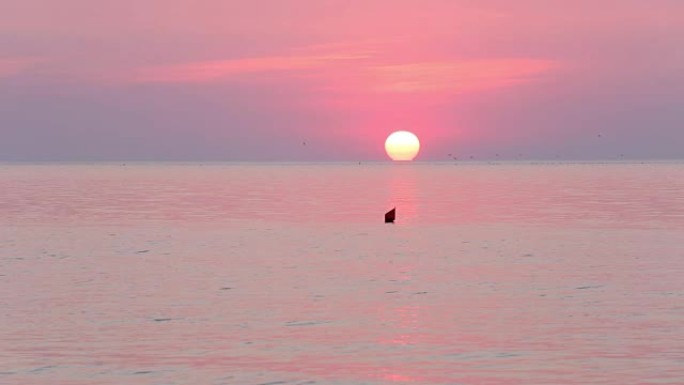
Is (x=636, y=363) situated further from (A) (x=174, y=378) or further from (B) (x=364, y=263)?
(B) (x=364, y=263)

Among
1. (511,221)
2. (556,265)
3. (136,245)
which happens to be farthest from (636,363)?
(511,221)

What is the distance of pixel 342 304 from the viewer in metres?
35.1

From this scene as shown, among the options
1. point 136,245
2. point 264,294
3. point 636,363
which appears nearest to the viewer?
point 636,363

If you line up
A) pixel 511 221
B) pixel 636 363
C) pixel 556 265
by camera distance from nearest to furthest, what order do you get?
pixel 636 363, pixel 556 265, pixel 511 221

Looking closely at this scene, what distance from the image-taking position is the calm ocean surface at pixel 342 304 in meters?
25.0

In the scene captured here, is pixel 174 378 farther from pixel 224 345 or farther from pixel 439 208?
pixel 439 208

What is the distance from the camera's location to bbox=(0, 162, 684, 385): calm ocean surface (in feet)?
82.0

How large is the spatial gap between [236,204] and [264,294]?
2699 inches

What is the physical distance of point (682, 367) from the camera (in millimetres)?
24797

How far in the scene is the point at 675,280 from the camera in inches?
1622

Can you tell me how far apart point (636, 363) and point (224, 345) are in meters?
10.4

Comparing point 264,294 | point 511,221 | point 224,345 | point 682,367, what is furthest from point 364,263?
point 511,221

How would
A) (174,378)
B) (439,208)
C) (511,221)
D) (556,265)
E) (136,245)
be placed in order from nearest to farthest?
(174,378)
(556,265)
(136,245)
(511,221)
(439,208)

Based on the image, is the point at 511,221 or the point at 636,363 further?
the point at 511,221
